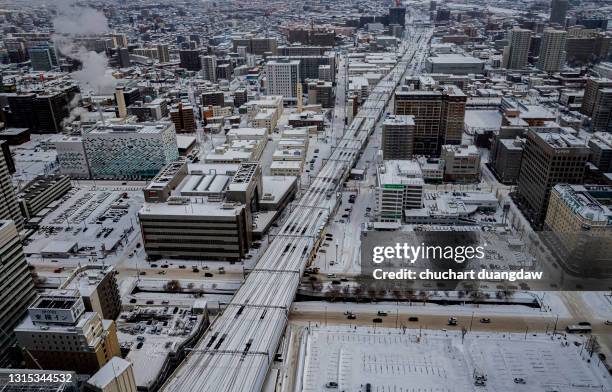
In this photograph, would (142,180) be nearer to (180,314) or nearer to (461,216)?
(180,314)

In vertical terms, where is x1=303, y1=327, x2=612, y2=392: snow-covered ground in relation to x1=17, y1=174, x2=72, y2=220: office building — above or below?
below

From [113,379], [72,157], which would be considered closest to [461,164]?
[113,379]

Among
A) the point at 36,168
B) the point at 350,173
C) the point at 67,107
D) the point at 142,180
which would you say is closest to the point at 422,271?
the point at 350,173

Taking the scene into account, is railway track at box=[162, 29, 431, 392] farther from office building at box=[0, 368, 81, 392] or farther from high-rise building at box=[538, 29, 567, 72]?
high-rise building at box=[538, 29, 567, 72]

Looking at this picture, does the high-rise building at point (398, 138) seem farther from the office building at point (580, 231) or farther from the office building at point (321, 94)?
the office building at point (321, 94)

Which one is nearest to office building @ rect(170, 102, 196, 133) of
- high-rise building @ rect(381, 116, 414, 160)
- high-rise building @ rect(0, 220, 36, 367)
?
high-rise building @ rect(381, 116, 414, 160)

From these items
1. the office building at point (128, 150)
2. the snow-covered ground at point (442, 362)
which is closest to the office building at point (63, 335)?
the snow-covered ground at point (442, 362)
